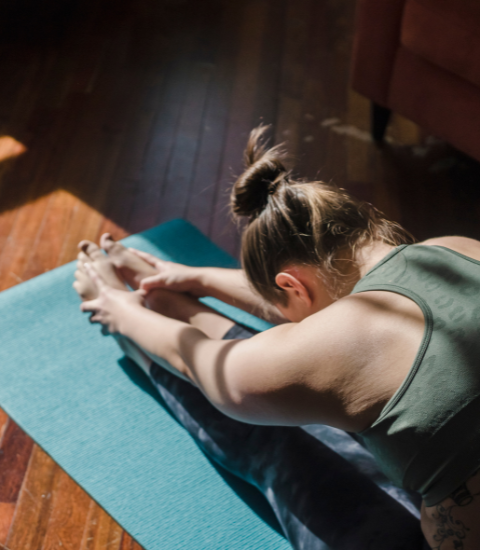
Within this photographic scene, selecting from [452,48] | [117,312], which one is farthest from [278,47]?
[117,312]

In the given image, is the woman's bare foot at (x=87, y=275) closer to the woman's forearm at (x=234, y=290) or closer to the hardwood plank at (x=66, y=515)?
the woman's forearm at (x=234, y=290)

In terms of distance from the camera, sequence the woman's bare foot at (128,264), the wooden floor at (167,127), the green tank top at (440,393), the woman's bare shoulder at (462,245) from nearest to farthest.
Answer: the green tank top at (440,393)
the woman's bare shoulder at (462,245)
the woman's bare foot at (128,264)
the wooden floor at (167,127)

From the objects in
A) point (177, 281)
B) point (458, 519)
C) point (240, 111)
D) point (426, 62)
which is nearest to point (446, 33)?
point (426, 62)

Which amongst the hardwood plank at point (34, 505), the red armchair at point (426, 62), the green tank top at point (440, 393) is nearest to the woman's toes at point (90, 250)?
the hardwood plank at point (34, 505)

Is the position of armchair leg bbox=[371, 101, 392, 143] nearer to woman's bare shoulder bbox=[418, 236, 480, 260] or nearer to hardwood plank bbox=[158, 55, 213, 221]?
hardwood plank bbox=[158, 55, 213, 221]

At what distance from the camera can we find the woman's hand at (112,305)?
3.87ft

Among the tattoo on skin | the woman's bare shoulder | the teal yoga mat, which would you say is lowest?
the teal yoga mat

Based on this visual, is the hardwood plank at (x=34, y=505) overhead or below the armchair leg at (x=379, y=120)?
below

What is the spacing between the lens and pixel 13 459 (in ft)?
3.85

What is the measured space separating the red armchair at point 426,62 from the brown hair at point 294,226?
83cm

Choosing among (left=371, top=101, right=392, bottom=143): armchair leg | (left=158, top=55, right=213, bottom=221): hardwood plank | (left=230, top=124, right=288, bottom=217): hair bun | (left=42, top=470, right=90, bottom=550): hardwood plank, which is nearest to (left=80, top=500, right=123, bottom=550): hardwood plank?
(left=42, top=470, right=90, bottom=550): hardwood plank

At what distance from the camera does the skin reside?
0.68 metres

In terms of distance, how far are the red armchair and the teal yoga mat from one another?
0.93m

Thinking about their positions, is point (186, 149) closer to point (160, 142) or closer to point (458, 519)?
point (160, 142)
